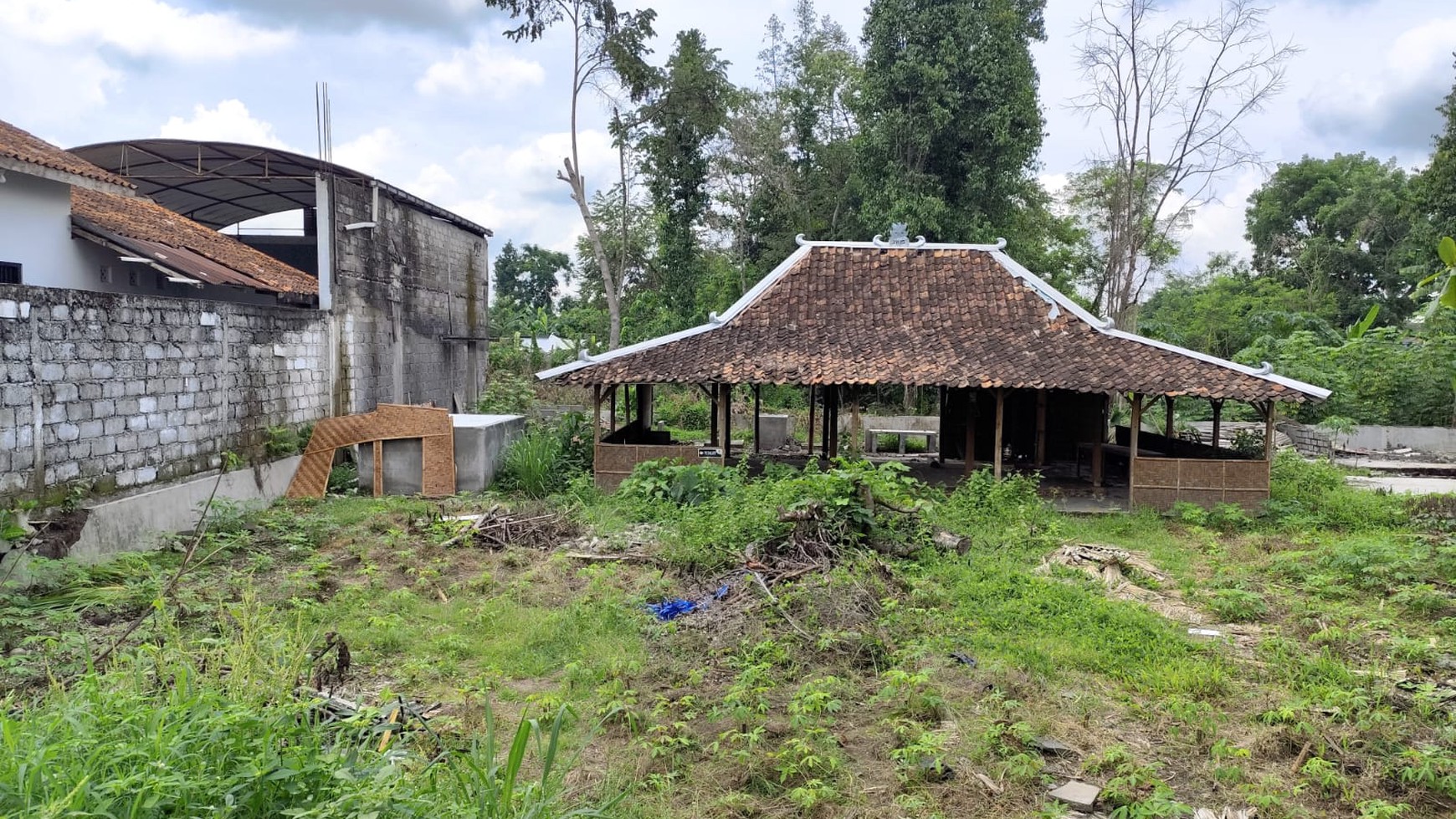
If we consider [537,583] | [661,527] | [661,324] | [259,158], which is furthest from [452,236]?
[537,583]

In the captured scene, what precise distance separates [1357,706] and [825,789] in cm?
351

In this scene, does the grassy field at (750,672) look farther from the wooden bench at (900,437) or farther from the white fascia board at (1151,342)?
the wooden bench at (900,437)

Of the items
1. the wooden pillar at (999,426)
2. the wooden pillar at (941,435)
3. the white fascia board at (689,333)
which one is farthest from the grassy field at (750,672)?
the wooden pillar at (941,435)

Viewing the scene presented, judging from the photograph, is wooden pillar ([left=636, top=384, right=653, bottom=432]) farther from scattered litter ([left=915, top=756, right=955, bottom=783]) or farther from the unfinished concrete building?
scattered litter ([left=915, top=756, right=955, bottom=783])

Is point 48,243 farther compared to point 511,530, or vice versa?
point 48,243

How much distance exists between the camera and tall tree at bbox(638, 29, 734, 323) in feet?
77.5

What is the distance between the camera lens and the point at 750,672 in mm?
5988

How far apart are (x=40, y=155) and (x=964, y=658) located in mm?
11719

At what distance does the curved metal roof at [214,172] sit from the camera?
13961 mm

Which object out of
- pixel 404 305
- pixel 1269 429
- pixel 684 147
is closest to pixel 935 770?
pixel 1269 429

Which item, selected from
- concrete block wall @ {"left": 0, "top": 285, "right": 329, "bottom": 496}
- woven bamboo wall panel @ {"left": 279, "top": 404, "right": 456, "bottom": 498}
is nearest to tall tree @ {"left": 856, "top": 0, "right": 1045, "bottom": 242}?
woven bamboo wall panel @ {"left": 279, "top": 404, "right": 456, "bottom": 498}

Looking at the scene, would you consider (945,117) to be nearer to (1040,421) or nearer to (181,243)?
(1040,421)

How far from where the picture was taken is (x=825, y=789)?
14.9ft

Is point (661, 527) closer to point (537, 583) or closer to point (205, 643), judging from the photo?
point (537, 583)
